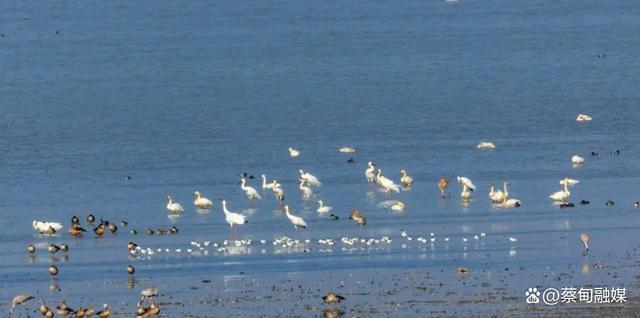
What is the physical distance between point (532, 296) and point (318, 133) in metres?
25.5

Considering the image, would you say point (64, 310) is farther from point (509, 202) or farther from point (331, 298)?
point (509, 202)

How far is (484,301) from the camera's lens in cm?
2839

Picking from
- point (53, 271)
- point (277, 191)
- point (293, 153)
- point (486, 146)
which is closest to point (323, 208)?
point (277, 191)

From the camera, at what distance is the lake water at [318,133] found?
33094 millimetres

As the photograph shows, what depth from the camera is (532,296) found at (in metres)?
28.5

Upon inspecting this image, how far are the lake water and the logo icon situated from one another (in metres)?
0.15

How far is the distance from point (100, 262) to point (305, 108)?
26.0 meters

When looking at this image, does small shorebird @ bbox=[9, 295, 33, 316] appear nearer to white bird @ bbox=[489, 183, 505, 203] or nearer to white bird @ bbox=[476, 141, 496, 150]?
white bird @ bbox=[489, 183, 505, 203]

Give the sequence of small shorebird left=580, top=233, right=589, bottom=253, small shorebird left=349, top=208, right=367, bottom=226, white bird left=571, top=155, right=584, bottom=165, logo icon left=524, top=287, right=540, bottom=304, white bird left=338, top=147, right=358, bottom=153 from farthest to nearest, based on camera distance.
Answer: white bird left=338, top=147, right=358, bottom=153
white bird left=571, top=155, right=584, bottom=165
small shorebird left=349, top=208, right=367, bottom=226
small shorebird left=580, top=233, right=589, bottom=253
logo icon left=524, top=287, right=540, bottom=304

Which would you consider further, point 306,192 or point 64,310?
point 306,192

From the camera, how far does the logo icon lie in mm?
28219

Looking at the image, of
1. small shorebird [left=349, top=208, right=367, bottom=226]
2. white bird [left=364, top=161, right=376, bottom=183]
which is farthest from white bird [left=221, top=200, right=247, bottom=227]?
white bird [left=364, top=161, right=376, bottom=183]

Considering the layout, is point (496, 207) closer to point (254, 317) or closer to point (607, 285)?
point (607, 285)

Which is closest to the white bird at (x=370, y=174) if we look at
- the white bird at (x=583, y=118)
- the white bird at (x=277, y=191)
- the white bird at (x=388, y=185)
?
the white bird at (x=388, y=185)
